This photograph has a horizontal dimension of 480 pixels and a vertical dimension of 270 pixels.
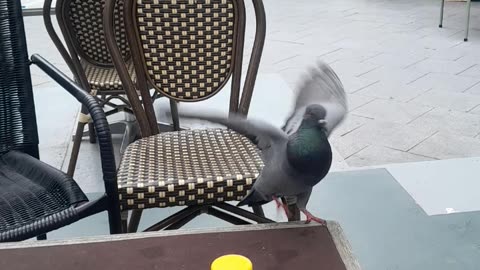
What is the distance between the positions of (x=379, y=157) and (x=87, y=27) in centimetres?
150

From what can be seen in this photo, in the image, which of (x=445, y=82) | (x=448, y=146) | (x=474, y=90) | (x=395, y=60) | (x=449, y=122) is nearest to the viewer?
(x=448, y=146)

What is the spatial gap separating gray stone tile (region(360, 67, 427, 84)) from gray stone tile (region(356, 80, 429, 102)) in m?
0.10

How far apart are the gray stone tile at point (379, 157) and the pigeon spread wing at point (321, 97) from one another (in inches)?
61.4

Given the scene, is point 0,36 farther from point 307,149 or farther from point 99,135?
point 307,149

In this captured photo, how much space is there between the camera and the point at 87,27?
2576 mm

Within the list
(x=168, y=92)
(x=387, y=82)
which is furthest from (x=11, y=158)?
(x=387, y=82)

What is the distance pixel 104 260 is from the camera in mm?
1050

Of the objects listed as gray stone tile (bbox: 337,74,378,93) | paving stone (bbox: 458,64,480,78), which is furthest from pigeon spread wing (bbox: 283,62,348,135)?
paving stone (bbox: 458,64,480,78)

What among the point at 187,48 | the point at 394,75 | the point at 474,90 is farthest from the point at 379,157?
the point at 394,75

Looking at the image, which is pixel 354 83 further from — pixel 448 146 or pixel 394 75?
pixel 448 146

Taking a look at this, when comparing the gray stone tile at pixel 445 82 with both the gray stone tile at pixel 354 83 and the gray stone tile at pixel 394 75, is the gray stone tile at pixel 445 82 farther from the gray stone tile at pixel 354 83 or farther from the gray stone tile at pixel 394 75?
the gray stone tile at pixel 354 83

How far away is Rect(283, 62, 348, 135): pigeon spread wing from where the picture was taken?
1139 mm

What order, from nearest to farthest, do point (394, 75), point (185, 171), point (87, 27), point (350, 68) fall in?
1. point (185, 171)
2. point (87, 27)
3. point (394, 75)
4. point (350, 68)

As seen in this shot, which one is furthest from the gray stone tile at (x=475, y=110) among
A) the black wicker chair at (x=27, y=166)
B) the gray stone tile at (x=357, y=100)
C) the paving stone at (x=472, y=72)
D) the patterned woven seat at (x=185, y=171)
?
the black wicker chair at (x=27, y=166)
